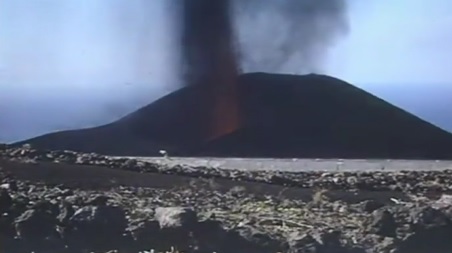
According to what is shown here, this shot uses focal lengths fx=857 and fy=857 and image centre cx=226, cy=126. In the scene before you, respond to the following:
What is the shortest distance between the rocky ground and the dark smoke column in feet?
0.63

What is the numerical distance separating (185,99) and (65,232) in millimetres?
492

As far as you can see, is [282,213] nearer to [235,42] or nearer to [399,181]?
[399,181]

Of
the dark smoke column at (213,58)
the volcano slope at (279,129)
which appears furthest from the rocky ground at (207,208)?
the dark smoke column at (213,58)

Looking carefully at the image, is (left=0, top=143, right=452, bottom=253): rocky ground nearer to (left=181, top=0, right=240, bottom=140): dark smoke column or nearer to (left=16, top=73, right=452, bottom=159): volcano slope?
(left=16, top=73, right=452, bottom=159): volcano slope

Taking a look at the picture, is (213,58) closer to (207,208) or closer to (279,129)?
(279,129)

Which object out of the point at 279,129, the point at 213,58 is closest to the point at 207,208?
the point at 279,129

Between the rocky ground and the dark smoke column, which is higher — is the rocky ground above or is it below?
below

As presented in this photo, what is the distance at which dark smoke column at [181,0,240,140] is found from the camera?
2.30 meters

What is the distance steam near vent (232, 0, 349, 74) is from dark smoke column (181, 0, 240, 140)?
42mm

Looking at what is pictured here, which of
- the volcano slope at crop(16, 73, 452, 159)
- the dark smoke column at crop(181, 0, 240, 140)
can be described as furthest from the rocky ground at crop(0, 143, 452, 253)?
the dark smoke column at crop(181, 0, 240, 140)

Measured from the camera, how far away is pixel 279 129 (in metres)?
2.33

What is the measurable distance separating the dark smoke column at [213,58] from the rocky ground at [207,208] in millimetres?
191

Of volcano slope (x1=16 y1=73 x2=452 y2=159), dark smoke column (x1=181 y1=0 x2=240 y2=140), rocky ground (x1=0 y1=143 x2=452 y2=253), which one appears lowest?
rocky ground (x1=0 y1=143 x2=452 y2=253)

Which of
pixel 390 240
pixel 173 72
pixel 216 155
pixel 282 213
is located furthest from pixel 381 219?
pixel 173 72
